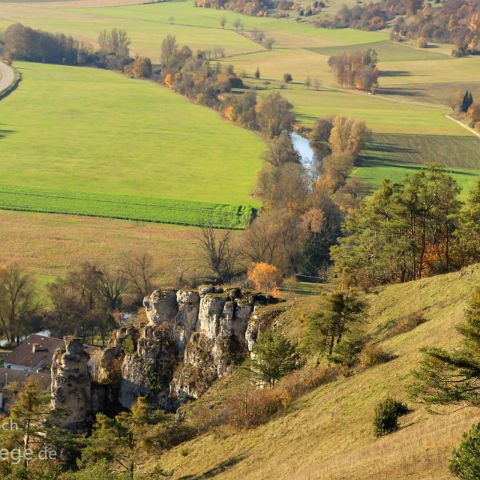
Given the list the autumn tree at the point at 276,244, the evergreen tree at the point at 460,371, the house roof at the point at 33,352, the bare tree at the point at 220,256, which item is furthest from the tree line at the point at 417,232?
the autumn tree at the point at 276,244

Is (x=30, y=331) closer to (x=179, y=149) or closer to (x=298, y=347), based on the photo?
(x=298, y=347)

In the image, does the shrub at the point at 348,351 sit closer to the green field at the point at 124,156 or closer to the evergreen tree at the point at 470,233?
the evergreen tree at the point at 470,233

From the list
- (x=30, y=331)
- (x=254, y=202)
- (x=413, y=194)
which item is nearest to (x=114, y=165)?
(x=254, y=202)

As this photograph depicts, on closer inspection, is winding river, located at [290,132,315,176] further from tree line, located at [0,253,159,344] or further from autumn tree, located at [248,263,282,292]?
tree line, located at [0,253,159,344]

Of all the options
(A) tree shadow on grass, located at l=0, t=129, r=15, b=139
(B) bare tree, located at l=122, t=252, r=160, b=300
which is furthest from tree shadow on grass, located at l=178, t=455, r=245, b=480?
(A) tree shadow on grass, located at l=0, t=129, r=15, b=139

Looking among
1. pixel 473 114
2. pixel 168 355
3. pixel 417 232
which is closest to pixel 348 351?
pixel 168 355
